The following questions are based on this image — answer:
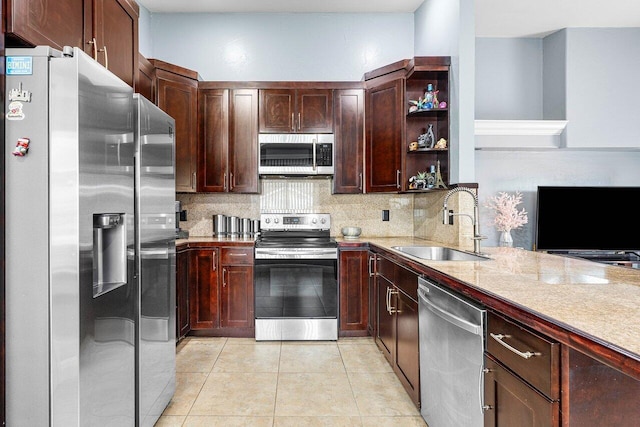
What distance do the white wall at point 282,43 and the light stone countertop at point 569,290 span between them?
2.73m

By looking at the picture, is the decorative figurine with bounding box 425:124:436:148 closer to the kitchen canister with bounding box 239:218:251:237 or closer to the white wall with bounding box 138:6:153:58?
the kitchen canister with bounding box 239:218:251:237

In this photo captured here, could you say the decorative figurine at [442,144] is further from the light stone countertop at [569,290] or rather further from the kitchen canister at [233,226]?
the kitchen canister at [233,226]

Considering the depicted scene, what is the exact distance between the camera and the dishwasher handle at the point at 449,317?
4.55ft

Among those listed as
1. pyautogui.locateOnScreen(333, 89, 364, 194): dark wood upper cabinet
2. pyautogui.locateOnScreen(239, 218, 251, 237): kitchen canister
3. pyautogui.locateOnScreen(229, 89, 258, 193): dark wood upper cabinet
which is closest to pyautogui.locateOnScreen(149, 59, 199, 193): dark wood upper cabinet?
pyautogui.locateOnScreen(229, 89, 258, 193): dark wood upper cabinet

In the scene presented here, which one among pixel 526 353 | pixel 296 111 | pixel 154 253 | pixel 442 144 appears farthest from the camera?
pixel 296 111

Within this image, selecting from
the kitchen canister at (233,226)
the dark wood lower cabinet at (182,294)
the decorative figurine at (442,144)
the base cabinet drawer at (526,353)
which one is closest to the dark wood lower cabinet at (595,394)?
the base cabinet drawer at (526,353)

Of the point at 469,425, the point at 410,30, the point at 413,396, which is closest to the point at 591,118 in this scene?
the point at 410,30

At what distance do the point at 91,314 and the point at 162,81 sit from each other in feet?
8.68

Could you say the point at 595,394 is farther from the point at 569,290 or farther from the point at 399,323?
the point at 399,323

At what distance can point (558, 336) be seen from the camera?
94 cm

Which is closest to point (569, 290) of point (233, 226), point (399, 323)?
point (399, 323)

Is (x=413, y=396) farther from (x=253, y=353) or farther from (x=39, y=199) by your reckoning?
(x=39, y=199)

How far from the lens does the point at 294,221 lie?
152 inches

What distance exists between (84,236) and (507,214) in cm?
323
